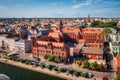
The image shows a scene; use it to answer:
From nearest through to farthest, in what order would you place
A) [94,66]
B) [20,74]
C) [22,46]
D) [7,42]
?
[94,66], [20,74], [22,46], [7,42]

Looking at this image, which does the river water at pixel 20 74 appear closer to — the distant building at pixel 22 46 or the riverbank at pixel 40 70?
the riverbank at pixel 40 70

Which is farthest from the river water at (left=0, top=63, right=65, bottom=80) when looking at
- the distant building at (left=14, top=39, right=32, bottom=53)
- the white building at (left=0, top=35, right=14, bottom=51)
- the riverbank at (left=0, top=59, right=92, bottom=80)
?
the white building at (left=0, top=35, right=14, bottom=51)

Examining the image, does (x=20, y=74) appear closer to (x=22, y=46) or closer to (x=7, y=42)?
(x=22, y=46)

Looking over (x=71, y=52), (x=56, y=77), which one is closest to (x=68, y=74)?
(x=56, y=77)

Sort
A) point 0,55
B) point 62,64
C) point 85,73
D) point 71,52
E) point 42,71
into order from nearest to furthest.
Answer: point 85,73, point 42,71, point 62,64, point 71,52, point 0,55

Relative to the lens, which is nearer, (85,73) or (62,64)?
(85,73)

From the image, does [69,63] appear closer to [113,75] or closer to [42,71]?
[42,71]

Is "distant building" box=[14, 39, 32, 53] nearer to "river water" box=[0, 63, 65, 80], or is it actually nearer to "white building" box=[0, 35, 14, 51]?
"white building" box=[0, 35, 14, 51]

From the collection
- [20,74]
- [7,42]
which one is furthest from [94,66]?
[7,42]
